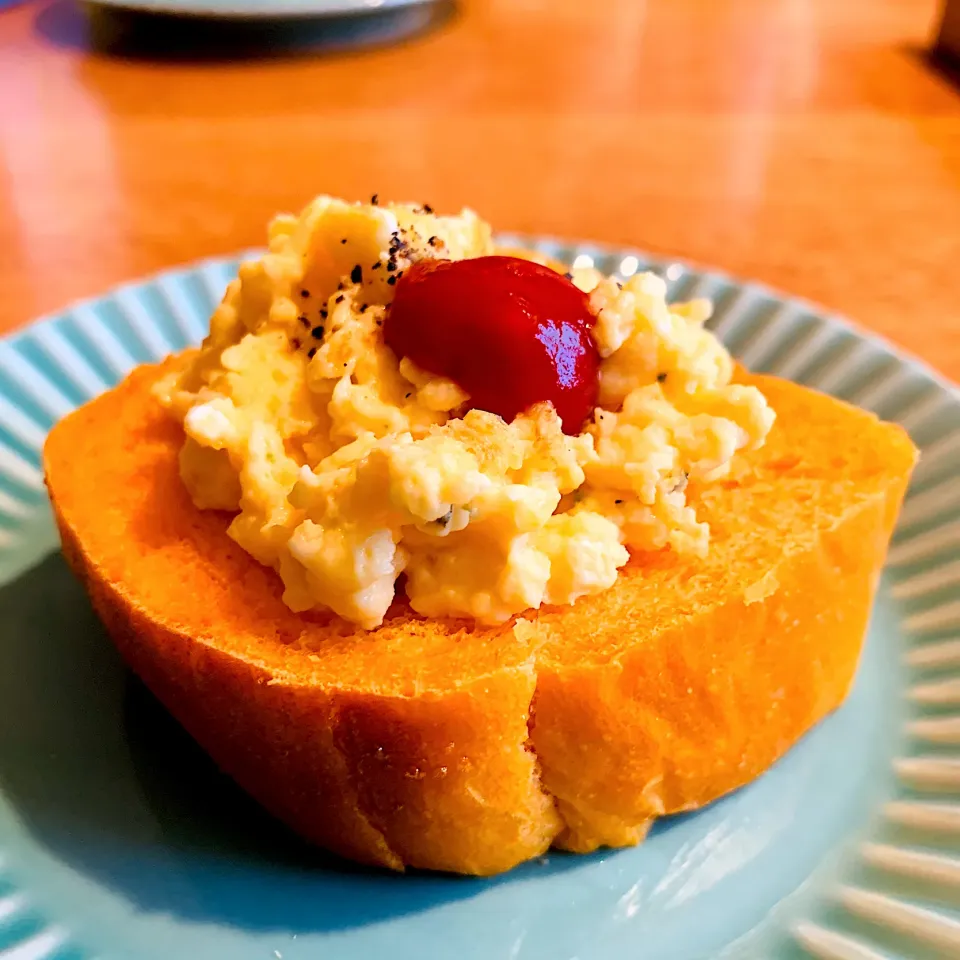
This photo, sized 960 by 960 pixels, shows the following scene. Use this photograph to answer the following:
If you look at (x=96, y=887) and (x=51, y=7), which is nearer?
(x=96, y=887)

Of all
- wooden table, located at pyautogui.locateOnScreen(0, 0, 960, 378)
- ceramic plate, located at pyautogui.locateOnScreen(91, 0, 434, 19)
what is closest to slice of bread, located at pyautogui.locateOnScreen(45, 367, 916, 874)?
wooden table, located at pyautogui.locateOnScreen(0, 0, 960, 378)

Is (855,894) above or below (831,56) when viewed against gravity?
below

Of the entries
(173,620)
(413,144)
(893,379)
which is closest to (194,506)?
(173,620)

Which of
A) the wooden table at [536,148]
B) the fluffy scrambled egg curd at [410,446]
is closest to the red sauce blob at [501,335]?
the fluffy scrambled egg curd at [410,446]

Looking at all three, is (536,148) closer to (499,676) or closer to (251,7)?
(251,7)

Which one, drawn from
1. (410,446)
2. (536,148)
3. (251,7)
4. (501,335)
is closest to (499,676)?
(410,446)

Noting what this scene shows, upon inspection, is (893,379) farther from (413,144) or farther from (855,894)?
(413,144)

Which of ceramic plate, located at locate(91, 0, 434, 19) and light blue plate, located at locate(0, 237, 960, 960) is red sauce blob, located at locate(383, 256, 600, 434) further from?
ceramic plate, located at locate(91, 0, 434, 19)

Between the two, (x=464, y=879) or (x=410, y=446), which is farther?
(x=464, y=879)
